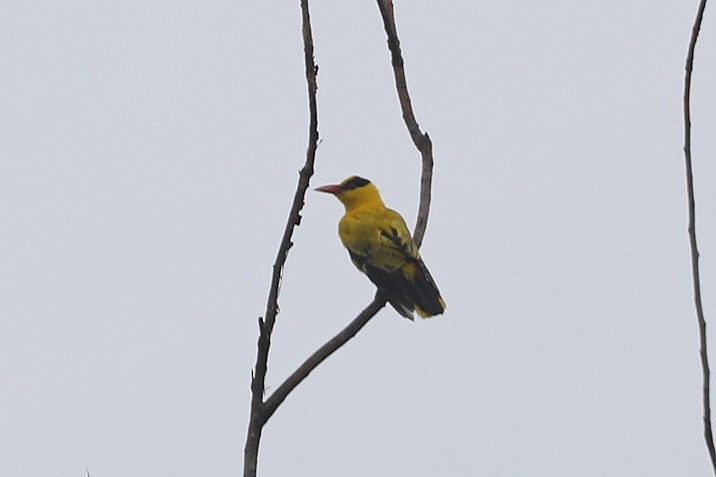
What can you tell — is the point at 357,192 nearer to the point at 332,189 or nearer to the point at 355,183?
the point at 355,183

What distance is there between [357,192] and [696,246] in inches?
185

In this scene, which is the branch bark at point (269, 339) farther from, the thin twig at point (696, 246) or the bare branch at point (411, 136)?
the thin twig at point (696, 246)

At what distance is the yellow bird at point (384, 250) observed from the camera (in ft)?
19.8

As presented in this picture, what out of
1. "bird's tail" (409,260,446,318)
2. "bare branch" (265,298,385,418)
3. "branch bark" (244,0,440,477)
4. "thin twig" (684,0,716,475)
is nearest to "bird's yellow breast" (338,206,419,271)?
"bird's tail" (409,260,446,318)

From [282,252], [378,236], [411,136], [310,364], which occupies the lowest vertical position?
[310,364]

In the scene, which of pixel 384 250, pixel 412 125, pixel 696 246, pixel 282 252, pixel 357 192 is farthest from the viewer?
pixel 357 192

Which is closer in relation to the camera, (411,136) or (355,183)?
(411,136)

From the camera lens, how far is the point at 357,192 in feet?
23.7

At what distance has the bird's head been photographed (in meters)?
7.20

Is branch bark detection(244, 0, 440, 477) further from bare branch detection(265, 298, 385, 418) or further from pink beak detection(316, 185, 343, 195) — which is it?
pink beak detection(316, 185, 343, 195)

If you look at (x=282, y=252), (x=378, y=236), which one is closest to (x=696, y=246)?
(x=282, y=252)

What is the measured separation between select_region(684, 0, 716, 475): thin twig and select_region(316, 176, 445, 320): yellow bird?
9.51 feet

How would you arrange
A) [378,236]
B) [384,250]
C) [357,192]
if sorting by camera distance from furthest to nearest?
[357,192] → [378,236] → [384,250]

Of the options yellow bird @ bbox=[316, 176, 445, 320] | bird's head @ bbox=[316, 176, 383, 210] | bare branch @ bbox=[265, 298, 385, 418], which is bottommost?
bare branch @ bbox=[265, 298, 385, 418]
